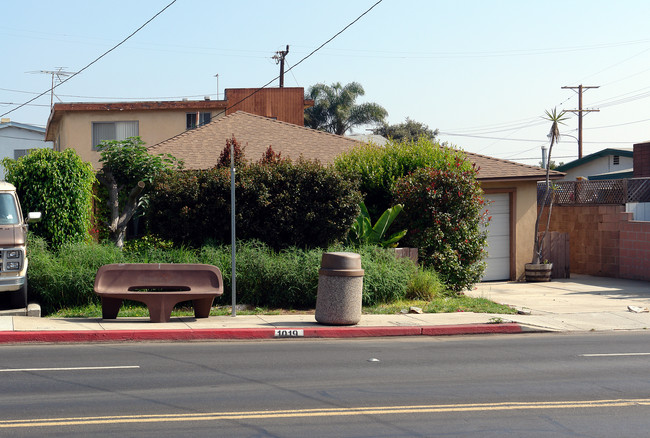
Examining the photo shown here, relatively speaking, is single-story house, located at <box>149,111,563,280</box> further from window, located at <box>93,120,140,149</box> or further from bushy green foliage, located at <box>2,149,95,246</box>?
window, located at <box>93,120,140,149</box>

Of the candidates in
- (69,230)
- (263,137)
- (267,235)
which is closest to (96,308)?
(69,230)

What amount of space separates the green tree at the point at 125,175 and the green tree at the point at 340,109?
124ft

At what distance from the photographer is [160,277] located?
13461 millimetres

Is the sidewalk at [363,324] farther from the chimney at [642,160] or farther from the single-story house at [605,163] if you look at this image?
the single-story house at [605,163]

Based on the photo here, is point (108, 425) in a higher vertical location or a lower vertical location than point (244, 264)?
lower

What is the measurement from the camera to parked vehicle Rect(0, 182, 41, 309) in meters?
13.0

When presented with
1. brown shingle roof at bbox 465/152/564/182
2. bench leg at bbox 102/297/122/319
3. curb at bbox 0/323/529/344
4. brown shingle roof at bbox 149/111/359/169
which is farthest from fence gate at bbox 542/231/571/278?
bench leg at bbox 102/297/122/319

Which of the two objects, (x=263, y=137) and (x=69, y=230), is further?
Answer: (x=263, y=137)

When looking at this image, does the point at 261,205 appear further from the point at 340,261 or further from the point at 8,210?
the point at 8,210

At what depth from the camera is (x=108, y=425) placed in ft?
21.8

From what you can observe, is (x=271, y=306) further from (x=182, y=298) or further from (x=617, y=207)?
(x=617, y=207)

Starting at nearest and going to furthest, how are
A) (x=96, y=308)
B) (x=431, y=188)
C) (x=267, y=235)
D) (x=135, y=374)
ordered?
(x=135, y=374)
(x=96, y=308)
(x=267, y=235)
(x=431, y=188)

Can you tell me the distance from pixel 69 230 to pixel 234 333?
5.67 m

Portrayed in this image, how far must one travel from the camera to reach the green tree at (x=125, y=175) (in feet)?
56.2
